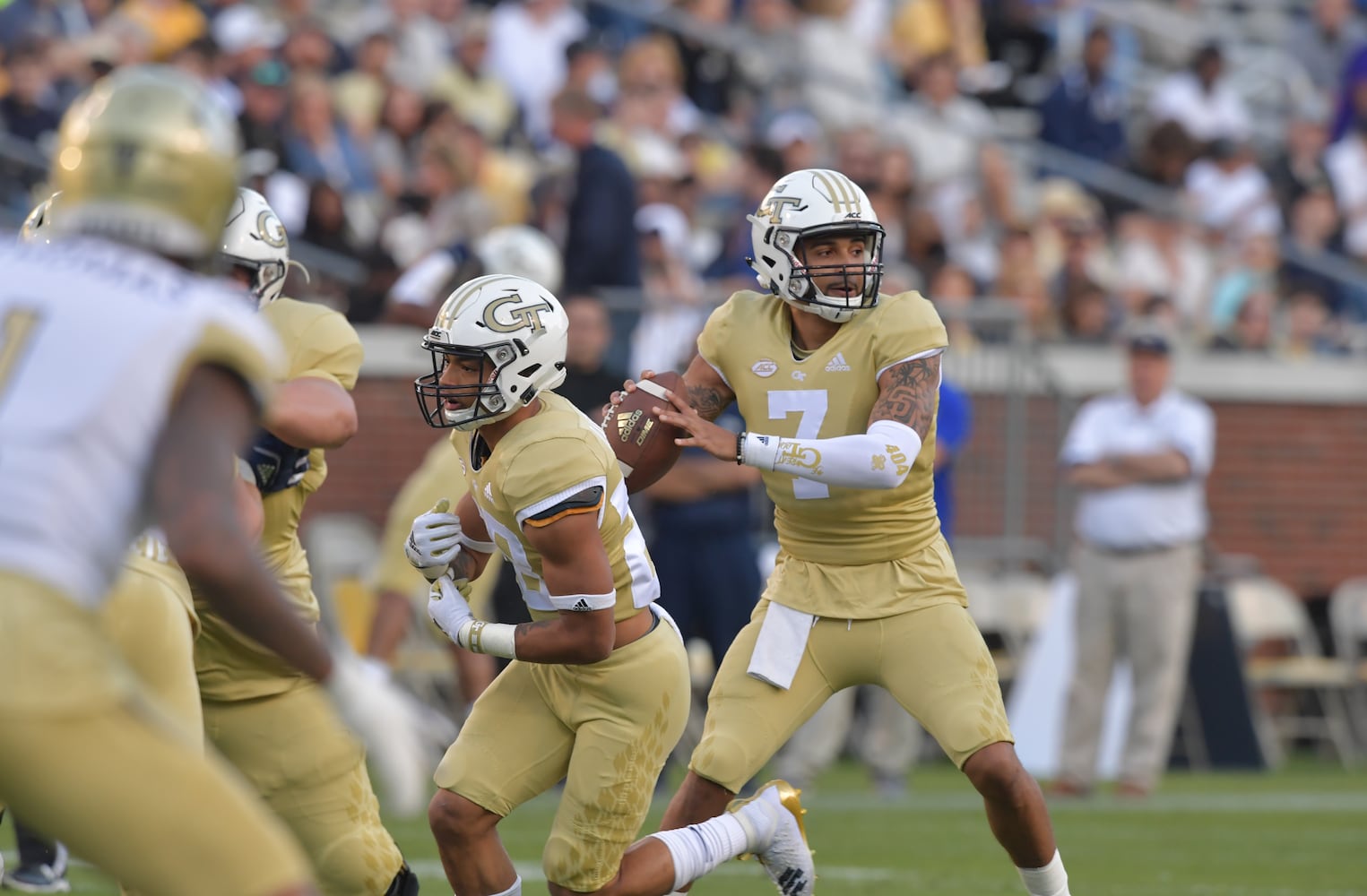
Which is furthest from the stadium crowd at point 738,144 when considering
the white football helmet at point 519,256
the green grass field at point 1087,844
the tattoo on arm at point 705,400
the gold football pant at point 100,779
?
the gold football pant at point 100,779

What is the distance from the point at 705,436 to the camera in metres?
5.70

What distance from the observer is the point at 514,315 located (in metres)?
5.43

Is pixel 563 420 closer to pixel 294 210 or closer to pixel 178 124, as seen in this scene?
pixel 178 124

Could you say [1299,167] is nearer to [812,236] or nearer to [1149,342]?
[1149,342]

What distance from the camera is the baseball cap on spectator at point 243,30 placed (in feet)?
46.5

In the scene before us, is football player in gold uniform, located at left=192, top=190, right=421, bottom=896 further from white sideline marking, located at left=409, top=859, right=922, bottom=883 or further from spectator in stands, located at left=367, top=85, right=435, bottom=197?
spectator in stands, located at left=367, top=85, right=435, bottom=197

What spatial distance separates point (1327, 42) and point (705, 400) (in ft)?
49.1

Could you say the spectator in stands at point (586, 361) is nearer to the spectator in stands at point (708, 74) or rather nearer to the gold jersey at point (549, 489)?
the gold jersey at point (549, 489)

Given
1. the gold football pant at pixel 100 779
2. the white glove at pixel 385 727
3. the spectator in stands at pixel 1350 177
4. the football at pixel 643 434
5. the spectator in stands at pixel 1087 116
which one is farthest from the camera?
the spectator in stands at pixel 1087 116

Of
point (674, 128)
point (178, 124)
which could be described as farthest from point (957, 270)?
point (178, 124)

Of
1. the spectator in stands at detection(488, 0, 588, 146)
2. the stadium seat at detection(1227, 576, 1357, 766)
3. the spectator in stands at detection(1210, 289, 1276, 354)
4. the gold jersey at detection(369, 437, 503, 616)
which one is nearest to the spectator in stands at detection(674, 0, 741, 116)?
the spectator in stands at detection(488, 0, 588, 146)

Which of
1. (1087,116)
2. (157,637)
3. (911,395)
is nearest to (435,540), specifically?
(157,637)

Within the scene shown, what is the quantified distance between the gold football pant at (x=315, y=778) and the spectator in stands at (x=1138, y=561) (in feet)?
21.7

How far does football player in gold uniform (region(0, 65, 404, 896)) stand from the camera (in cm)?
313
